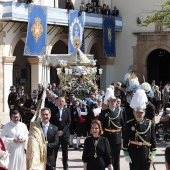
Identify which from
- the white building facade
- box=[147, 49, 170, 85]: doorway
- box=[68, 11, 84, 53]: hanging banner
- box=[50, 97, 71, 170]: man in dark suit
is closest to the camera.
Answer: box=[50, 97, 71, 170]: man in dark suit

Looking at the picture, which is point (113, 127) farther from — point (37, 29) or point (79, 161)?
point (37, 29)

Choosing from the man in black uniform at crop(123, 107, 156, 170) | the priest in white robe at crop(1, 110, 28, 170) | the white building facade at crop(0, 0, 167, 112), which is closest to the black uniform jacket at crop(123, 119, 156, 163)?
the man in black uniform at crop(123, 107, 156, 170)

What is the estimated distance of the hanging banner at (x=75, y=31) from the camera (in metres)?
30.1

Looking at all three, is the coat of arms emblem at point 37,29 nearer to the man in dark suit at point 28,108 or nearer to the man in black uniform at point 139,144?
the man in dark suit at point 28,108

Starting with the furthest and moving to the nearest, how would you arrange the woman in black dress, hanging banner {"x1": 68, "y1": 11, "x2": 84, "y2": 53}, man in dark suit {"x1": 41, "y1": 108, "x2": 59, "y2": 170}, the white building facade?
1. hanging banner {"x1": 68, "y1": 11, "x2": 84, "y2": 53}
2. the white building facade
3. man in dark suit {"x1": 41, "y1": 108, "x2": 59, "y2": 170}
4. the woman in black dress

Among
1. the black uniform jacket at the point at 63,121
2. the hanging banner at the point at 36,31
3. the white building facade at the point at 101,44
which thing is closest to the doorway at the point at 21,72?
the white building facade at the point at 101,44

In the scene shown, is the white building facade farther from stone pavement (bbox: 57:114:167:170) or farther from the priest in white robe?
the priest in white robe

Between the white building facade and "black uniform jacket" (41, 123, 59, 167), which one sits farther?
the white building facade

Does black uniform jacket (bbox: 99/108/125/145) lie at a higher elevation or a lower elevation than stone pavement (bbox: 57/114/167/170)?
higher

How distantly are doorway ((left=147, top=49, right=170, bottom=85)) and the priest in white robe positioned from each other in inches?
1007

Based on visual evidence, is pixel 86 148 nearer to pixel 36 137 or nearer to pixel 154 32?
pixel 36 137

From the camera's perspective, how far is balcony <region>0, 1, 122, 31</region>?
2623cm

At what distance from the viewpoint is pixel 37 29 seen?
27.5 meters

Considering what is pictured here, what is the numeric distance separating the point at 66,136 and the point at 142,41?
23386mm
